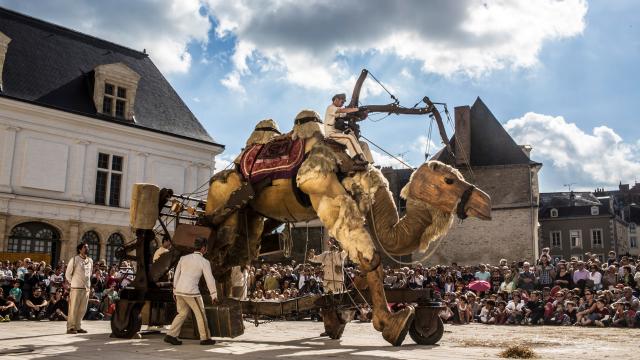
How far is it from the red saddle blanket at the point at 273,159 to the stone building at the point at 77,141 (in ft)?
52.9

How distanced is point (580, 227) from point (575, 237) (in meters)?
Answer: 1.15

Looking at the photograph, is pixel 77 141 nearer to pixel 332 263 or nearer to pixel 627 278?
pixel 332 263

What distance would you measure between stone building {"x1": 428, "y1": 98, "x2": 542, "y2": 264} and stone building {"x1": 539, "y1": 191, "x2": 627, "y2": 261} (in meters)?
21.8

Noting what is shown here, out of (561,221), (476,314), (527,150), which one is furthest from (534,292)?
(561,221)

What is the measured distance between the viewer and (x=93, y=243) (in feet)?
87.8

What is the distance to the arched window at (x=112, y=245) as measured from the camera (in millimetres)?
27297

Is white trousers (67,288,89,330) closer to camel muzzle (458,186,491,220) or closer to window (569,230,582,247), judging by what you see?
camel muzzle (458,186,491,220)

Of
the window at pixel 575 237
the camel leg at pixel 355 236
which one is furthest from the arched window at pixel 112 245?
the window at pixel 575 237

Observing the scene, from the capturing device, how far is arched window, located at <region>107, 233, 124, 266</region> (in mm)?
27297

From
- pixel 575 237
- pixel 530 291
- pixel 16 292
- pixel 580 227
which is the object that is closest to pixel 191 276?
pixel 16 292

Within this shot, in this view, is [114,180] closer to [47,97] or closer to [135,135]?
[135,135]

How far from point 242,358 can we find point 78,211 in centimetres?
2152

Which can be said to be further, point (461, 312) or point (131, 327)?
point (461, 312)

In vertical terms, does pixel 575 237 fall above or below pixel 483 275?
above
